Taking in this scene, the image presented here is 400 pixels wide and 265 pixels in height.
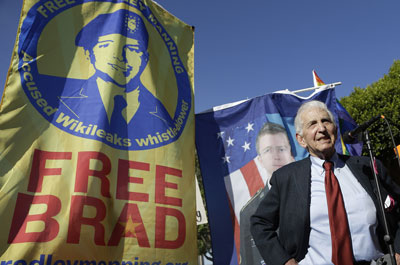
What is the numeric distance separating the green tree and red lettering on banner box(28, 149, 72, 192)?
34.7 feet

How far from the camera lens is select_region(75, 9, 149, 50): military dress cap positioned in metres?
3.72

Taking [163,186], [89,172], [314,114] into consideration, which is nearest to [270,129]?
[163,186]

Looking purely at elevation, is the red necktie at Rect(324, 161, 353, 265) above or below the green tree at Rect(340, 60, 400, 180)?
below

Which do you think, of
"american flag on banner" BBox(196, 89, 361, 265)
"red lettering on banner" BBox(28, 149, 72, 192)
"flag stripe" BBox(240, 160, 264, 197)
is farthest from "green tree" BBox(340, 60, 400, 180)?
"red lettering on banner" BBox(28, 149, 72, 192)

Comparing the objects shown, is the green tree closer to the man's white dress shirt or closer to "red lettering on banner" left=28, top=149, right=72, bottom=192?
the man's white dress shirt

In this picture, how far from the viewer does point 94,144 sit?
10.7 feet

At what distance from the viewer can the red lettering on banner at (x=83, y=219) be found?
292 centimetres

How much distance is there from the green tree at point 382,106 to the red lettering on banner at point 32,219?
10.7 metres

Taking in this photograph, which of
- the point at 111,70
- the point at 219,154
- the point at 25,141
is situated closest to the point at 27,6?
the point at 111,70

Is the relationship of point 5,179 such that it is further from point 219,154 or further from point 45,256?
point 219,154

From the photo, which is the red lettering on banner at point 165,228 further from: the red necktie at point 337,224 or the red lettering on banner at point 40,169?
the red necktie at point 337,224

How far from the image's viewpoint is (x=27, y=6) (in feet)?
11.4

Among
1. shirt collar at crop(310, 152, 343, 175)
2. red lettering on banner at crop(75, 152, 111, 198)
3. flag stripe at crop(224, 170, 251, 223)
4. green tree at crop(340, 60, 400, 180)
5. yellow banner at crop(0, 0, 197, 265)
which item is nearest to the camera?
shirt collar at crop(310, 152, 343, 175)

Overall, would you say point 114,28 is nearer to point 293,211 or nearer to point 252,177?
point 252,177
